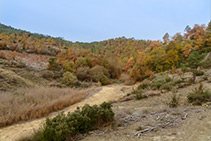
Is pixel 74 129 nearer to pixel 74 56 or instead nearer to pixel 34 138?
pixel 34 138

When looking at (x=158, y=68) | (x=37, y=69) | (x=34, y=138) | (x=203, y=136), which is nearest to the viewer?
(x=203, y=136)

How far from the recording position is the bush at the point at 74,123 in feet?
8.84

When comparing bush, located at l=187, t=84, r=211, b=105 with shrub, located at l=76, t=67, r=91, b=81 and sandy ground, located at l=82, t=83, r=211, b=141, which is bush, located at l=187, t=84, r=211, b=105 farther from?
shrub, located at l=76, t=67, r=91, b=81

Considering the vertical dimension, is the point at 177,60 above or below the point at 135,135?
above

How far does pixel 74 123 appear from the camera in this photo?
2.95m

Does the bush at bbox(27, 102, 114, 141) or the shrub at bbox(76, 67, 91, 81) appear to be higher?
the shrub at bbox(76, 67, 91, 81)

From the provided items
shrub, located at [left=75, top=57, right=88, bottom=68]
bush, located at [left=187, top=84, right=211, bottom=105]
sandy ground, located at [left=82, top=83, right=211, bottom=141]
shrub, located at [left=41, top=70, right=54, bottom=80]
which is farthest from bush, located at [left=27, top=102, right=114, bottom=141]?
shrub, located at [left=75, top=57, right=88, bottom=68]

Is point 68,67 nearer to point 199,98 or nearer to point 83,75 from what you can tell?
point 83,75

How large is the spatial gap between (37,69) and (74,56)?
9.00 metres

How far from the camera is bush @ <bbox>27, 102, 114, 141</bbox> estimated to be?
2693 millimetres

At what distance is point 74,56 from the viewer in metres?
24.3

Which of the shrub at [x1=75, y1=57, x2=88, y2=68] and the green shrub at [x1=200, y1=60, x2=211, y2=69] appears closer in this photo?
the green shrub at [x1=200, y1=60, x2=211, y2=69]

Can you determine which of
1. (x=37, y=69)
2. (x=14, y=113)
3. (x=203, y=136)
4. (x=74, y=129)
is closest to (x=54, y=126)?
(x=74, y=129)

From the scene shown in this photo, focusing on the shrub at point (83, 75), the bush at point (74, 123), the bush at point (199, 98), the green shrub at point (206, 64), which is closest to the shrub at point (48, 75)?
the shrub at point (83, 75)
